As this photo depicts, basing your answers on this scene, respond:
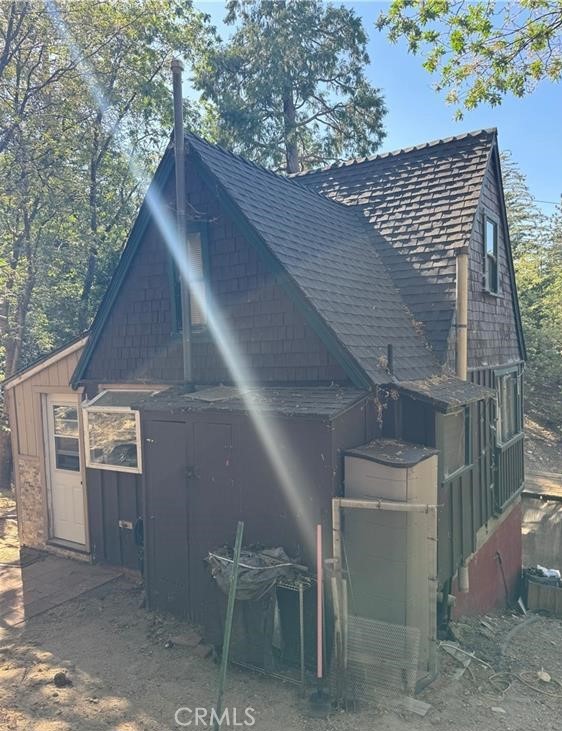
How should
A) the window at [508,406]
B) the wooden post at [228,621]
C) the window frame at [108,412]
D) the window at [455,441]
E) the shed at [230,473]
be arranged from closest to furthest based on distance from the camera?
the wooden post at [228,621], the shed at [230,473], the window at [455,441], the window frame at [108,412], the window at [508,406]

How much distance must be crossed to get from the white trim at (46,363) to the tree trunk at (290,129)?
17.9m

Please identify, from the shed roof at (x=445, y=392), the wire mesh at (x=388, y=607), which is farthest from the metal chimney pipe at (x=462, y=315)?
the wire mesh at (x=388, y=607)

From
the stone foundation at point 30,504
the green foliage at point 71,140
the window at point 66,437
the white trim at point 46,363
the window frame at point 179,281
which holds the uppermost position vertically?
the green foliage at point 71,140

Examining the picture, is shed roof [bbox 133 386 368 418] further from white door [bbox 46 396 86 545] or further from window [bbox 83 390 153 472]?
white door [bbox 46 396 86 545]

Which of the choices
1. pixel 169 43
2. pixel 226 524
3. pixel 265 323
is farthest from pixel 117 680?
pixel 169 43

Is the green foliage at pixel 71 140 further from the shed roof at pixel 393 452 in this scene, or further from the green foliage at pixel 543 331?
the green foliage at pixel 543 331

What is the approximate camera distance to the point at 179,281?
770 cm

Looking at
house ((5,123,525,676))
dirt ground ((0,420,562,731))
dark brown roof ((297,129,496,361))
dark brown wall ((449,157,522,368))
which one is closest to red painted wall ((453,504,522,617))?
house ((5,123,525,676))

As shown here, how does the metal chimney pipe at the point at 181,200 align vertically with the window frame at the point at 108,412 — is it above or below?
above

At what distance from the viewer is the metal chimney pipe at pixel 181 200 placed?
22.5 ft

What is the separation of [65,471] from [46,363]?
72.4 inches

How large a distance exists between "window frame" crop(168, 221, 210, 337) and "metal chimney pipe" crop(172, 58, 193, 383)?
0.28 m

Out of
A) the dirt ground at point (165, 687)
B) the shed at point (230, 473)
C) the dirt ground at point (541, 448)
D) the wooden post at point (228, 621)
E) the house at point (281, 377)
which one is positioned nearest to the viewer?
the wooden post at point (228, 621)

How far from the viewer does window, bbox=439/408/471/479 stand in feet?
21.0
